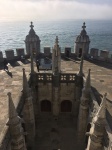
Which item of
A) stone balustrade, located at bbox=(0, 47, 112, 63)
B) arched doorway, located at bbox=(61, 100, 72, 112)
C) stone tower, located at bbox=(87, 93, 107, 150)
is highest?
stone balustrade, located at bbox=(0, 47, 112, 63)

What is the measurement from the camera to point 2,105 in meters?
16.6

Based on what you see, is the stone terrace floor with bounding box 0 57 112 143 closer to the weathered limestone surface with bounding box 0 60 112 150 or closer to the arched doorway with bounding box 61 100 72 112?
the weathered limestone surface with bounding box 0 60 112 150

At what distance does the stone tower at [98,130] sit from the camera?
12887 mm

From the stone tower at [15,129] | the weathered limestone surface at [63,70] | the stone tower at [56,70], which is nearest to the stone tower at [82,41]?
the weathered limestone surface at [63,70]

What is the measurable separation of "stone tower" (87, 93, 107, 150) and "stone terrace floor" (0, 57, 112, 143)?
227 inches

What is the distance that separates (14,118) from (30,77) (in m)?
8.78

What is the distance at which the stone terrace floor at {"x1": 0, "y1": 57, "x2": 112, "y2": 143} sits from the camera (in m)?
17.7

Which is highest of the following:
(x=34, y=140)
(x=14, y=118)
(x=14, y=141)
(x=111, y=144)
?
(x=14, y=118)

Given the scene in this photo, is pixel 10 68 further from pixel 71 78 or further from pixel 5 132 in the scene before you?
pixel 5 132

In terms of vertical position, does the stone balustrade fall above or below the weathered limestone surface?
above

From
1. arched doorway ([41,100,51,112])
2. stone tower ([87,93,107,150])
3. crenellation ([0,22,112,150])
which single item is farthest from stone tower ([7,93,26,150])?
arched doorway ([41,100,51,112])

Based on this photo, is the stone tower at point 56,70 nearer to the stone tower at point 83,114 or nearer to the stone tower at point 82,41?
the stone tower at point 83,114

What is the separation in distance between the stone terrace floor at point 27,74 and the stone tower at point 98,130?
18.9ft

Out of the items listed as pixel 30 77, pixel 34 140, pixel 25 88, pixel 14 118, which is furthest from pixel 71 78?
pixel 14 118
